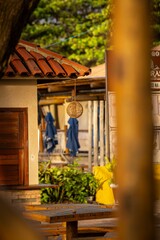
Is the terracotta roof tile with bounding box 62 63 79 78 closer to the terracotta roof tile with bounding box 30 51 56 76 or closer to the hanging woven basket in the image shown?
the terracotta roof tile with bounding box 30 51 56 76

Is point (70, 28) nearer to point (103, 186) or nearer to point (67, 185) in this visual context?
point (103, 186)

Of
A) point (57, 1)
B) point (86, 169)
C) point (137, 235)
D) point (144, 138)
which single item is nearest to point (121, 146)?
point (144, 138)

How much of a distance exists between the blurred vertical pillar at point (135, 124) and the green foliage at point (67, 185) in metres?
13.0

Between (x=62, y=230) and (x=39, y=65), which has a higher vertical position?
(x=39, y=65)

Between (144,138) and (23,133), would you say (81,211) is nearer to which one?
(23,133)

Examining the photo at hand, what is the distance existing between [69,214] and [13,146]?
11.1ft

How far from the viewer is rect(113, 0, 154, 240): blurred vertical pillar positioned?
3.40m

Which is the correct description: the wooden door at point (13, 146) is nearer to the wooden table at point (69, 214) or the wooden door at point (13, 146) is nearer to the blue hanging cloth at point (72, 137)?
the wooden table at point (69, 214)

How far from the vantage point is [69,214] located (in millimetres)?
10852

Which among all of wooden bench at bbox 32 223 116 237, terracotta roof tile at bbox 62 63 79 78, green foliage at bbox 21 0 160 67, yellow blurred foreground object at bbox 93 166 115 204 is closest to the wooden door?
terracotta roof tile at bbox 62 63 79 78

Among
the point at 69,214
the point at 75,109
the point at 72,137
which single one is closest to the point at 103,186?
the point at 75,109

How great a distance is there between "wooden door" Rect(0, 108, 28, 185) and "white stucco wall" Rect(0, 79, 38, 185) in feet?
0.31

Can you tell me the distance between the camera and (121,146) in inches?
136

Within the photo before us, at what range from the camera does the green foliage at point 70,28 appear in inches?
1373
